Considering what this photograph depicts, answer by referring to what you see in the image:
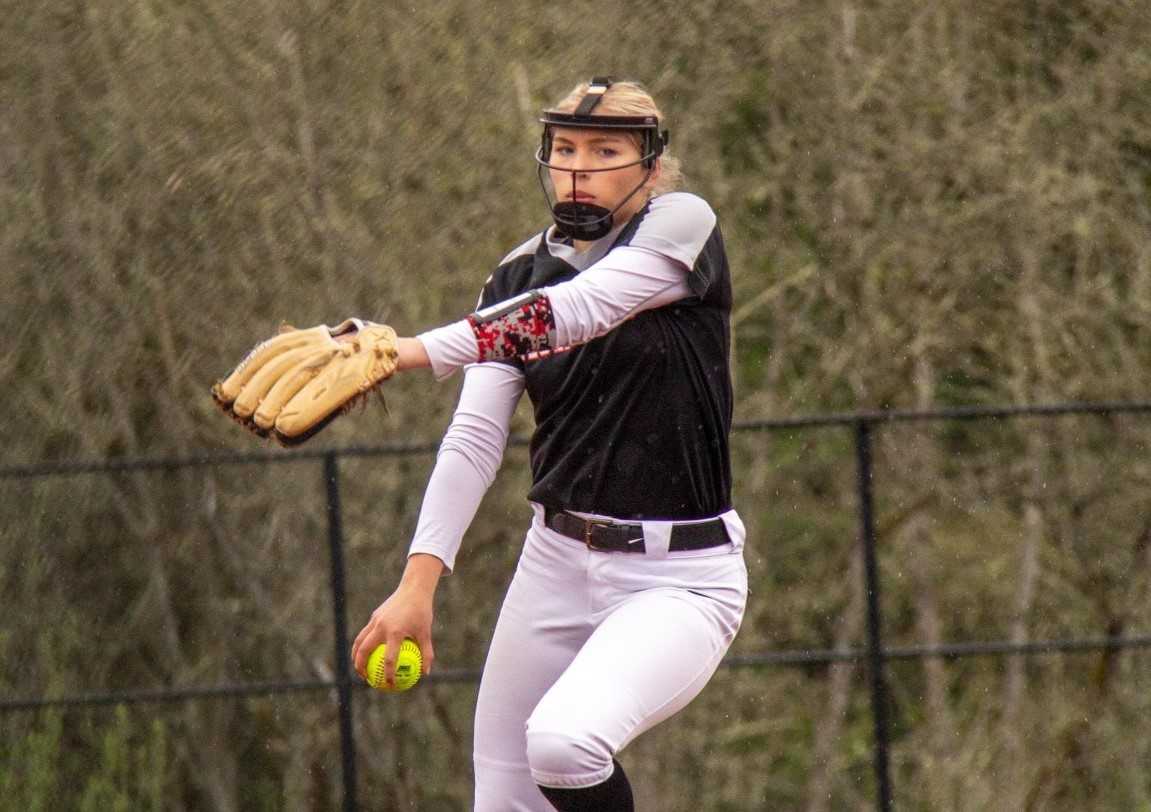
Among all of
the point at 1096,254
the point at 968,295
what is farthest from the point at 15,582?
the point at 1096,254

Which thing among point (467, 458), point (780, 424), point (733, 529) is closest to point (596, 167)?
point (467, 458)

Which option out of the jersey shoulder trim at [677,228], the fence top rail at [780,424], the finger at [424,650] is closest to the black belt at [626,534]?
the finger at [424,650]

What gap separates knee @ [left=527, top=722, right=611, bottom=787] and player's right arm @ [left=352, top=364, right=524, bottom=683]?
530mm

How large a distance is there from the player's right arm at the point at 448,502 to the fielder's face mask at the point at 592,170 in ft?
1.29

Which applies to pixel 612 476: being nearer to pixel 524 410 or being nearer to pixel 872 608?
pixel 872 608

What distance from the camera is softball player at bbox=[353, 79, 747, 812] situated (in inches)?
144

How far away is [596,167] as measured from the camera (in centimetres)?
386

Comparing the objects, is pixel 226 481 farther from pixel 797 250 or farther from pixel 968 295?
pixel 968 295

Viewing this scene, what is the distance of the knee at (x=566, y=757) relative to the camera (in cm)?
343

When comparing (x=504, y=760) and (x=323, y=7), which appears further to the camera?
(x=323, y=7)

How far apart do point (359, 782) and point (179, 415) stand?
183 cm

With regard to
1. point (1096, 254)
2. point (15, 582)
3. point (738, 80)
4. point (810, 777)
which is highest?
point (738, 80)

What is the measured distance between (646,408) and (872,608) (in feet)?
8.71

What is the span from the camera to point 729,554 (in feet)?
12.7
